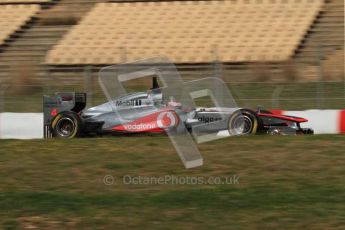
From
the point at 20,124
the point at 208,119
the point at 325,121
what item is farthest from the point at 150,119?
the point at 325,121

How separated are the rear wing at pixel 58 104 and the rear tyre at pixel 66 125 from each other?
27cm

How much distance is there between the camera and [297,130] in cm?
1145

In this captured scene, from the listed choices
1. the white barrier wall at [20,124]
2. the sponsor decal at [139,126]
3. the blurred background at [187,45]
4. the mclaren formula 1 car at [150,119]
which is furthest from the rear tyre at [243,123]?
the white barrier wall at [20,124]

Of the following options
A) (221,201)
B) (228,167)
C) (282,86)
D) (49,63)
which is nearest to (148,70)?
(282,86)

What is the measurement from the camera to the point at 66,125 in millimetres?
11570

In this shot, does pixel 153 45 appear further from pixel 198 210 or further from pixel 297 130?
pixel 198 210

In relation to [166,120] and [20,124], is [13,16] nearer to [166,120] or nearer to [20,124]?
[20,124]

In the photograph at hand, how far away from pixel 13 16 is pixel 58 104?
14286 mm

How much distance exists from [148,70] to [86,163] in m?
8.56

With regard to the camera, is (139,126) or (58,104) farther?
(58,104)

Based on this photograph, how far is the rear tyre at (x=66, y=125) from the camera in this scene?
1148 centimetres

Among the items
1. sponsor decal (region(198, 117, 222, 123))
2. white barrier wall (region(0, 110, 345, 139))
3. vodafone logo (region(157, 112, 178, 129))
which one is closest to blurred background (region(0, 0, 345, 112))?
white barrier wall (region(0, 110, 345, 139))

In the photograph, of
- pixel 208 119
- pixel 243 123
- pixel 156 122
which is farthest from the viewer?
pixel 156 122

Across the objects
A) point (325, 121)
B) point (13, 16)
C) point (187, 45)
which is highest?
point (13, 16)
